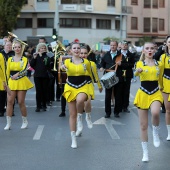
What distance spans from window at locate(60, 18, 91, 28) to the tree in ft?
48.0

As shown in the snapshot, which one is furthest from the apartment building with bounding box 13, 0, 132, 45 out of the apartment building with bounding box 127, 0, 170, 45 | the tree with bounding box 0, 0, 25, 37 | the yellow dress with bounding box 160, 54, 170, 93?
the yellow dress with bounding box 160, 54, 170, 93

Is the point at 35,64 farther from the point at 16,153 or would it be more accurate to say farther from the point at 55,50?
the point at 16,153

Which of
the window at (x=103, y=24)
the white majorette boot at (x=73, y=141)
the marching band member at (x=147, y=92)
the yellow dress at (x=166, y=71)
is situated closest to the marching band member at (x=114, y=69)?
the yellow dress at (x=166, y=71)

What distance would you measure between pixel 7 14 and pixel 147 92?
144 feet

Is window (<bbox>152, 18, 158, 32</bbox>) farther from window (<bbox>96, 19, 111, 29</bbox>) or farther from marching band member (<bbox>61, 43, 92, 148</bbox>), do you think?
marching band member (<bbox>61, 43, 92, 148</bbox>)

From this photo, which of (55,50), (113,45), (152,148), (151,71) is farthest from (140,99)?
(55,50)

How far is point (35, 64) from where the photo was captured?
618 inches

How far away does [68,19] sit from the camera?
6706 centimetres

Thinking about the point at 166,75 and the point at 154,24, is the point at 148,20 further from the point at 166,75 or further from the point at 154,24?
the point at 166,75

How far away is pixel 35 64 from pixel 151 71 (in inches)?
287

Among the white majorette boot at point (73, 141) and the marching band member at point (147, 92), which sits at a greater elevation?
the marching band member at point (147, 92)

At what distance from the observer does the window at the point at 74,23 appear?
66688mm

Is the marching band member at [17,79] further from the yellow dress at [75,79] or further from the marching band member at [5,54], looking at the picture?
the yellow dress at [75,79]

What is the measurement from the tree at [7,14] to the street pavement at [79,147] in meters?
37.8
